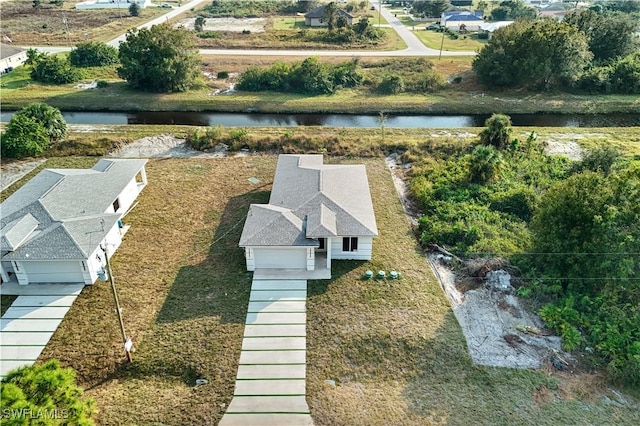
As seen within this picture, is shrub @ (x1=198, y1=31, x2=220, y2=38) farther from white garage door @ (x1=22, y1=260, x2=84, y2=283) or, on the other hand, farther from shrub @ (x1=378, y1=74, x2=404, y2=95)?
white garage door @ (x1=22, y1=260, x2=84, y2=283)

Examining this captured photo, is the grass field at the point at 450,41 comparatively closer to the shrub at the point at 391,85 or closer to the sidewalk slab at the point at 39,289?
the shrub at the point at 391,85

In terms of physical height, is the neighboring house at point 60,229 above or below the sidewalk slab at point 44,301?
above

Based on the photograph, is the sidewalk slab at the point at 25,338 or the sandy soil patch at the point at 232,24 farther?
the sandy soil patch at the point at 232,24

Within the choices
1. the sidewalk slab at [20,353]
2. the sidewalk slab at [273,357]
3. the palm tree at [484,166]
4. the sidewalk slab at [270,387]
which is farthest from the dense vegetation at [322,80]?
the sidewalk slab at [270,387]

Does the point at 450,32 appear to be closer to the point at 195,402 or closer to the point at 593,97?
the point at 593,97

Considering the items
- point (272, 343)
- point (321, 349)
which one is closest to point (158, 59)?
point (272, 343)

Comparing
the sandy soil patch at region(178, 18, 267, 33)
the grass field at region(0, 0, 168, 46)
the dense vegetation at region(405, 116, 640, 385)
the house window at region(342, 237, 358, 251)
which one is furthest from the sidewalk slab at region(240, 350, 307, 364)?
the sandy soil patch at region(178, 18, 267, 33)

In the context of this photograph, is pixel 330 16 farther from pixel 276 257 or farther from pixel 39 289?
pixel 39 289
